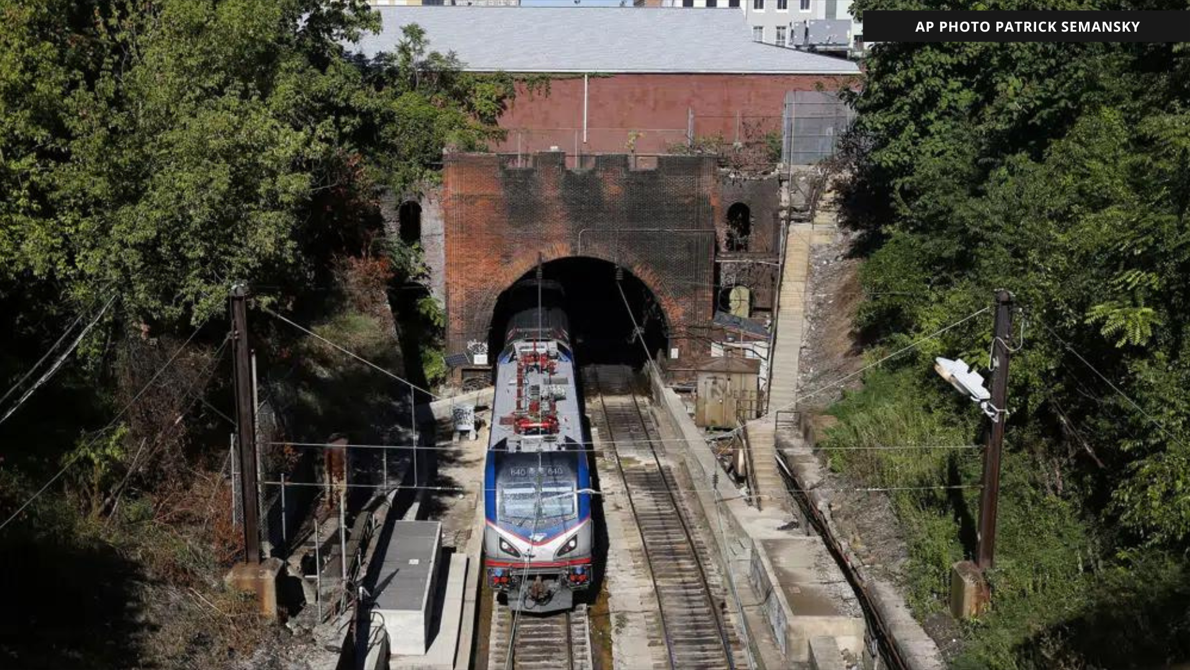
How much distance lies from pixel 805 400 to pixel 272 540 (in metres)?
14.4

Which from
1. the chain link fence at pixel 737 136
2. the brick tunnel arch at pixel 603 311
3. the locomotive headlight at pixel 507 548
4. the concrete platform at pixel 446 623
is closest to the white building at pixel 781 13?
the chain link fence at pixel 737 136

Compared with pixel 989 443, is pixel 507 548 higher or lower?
lower

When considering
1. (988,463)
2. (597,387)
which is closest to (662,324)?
(597,387)

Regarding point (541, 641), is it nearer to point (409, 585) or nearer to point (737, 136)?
point (409, 585)

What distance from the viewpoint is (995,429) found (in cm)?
1609

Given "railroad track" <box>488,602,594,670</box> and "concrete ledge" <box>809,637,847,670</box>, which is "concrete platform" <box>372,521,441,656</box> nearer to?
"railroad track" <box>488,602,594,670</box>

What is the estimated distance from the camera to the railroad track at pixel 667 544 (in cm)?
2006

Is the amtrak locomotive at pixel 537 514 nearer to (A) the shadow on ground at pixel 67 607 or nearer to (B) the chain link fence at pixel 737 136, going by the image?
(A) the shadow on ground at pixel 67 607

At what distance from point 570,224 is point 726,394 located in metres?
7.04

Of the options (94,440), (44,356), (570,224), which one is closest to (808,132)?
(570,224)

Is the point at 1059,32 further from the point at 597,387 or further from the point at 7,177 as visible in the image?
the point at 7,177

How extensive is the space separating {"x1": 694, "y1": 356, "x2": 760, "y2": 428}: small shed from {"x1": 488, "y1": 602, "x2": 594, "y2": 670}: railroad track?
10.4m

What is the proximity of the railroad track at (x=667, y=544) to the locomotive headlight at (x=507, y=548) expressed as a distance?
9.67 feet

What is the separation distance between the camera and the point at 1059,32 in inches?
960
